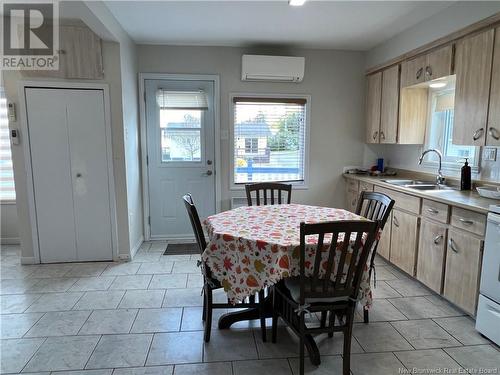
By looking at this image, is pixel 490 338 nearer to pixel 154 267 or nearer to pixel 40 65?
pixel 154 267

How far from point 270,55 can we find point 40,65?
261cm

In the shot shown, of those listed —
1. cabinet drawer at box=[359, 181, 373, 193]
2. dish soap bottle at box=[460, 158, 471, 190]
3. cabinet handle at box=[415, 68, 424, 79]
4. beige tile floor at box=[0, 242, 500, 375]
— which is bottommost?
beige tile floor at box=[0, 242, 500, 375]

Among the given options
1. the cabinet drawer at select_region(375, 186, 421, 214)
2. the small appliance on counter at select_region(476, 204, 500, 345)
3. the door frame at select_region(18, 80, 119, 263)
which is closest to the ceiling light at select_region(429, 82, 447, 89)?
the cabinet drawer at select_region(375, 186, 421, 214)

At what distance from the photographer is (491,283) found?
7.10 ft

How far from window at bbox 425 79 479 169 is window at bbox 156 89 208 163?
109 inches

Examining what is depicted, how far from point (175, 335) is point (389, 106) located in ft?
11.3

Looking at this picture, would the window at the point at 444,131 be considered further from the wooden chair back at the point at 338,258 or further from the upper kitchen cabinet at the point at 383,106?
the wooden chair back at the point at 338,258

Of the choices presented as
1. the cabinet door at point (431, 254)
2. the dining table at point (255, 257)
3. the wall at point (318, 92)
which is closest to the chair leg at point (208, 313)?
the dining table at point (255, 257)

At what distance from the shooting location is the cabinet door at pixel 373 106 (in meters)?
4.15

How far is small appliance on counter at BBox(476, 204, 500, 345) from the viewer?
83.3 inches

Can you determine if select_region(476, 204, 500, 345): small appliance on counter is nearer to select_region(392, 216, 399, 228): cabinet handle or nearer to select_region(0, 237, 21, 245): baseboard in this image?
select_region(392, 216, 399, 228): cabinet handle

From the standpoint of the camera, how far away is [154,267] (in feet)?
11.5

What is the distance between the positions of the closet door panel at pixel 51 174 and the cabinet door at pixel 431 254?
3588 millimetres

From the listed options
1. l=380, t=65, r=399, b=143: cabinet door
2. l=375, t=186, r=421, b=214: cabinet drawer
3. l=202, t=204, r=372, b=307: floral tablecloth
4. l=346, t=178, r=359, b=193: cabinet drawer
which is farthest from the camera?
l=346, t=178, r=359, b=193: cabinet drawer
